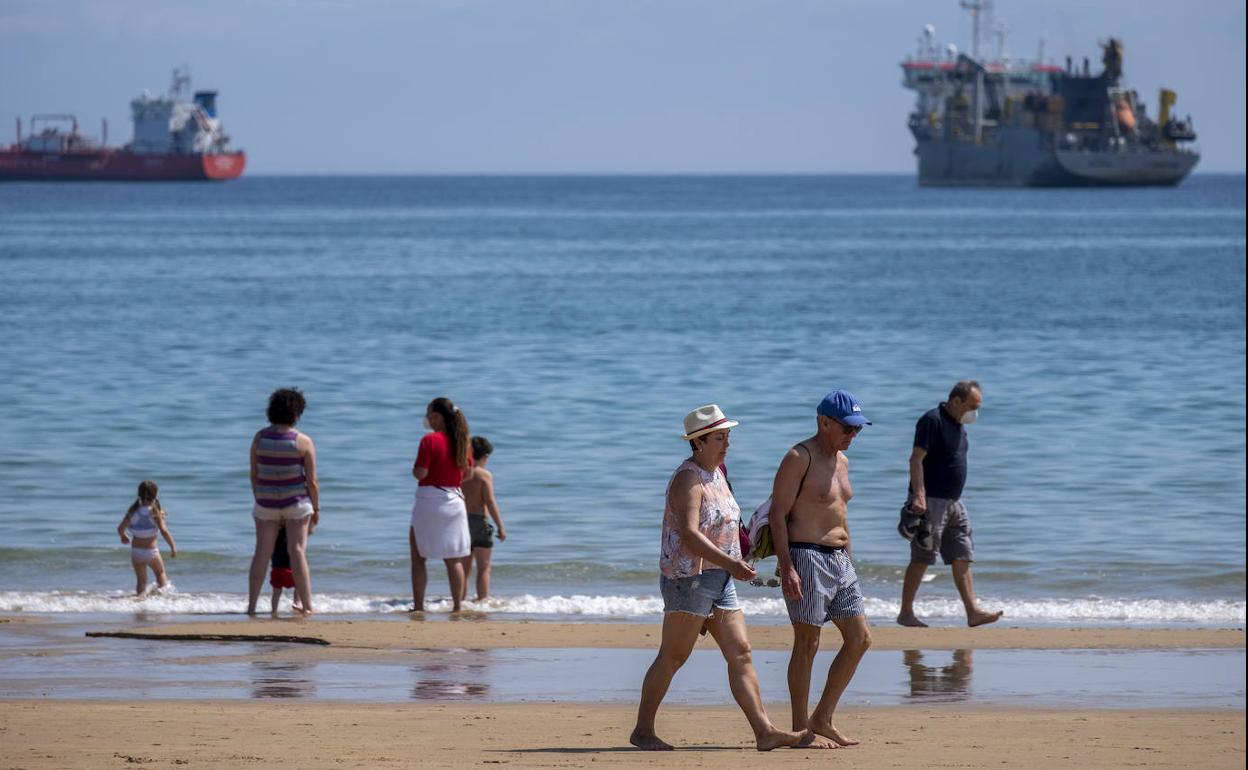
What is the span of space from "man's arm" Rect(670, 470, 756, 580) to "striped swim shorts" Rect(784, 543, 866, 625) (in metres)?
0.31

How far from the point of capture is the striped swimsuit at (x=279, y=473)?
10.2 metres

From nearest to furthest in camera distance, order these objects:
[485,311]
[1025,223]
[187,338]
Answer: [187,338], [485,311], [1025,223]

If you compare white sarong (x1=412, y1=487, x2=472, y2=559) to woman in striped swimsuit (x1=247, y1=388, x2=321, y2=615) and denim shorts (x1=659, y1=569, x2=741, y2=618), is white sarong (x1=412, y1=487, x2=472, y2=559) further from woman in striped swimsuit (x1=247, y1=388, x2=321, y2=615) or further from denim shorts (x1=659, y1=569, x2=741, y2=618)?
denim shorts (x1=659, y1=569, x2=741, y2=618)

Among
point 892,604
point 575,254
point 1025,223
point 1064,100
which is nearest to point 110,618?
point 892,604

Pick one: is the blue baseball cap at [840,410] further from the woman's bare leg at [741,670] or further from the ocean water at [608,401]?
the ocean water at [608,401]

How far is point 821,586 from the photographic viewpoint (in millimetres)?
7020

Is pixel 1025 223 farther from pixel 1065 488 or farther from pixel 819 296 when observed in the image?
pixel 1065 488

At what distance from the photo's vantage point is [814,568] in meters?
7.01

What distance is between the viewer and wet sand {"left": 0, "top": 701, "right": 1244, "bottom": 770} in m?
6.85

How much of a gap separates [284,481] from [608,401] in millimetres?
14593

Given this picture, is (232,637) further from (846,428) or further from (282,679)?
(846,428)

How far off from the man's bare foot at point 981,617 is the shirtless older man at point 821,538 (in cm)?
374

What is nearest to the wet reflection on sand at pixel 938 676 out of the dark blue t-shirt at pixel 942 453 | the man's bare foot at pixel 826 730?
the dark blue t-shirt at pixel 942 453

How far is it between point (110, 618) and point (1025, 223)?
94362 millimetres
